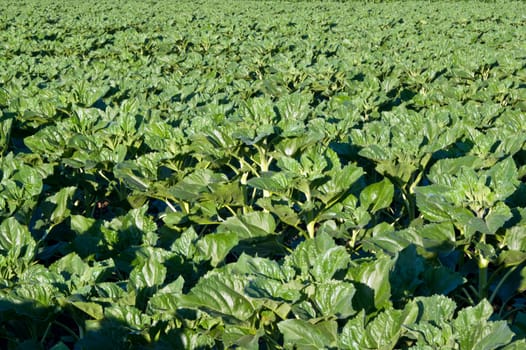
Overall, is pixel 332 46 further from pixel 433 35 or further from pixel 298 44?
pixel 433 35

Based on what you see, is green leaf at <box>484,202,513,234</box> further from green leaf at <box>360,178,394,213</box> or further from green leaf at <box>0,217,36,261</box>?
green leaf at <box>0,217,36,261</box>

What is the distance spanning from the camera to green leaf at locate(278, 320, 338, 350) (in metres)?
1.92

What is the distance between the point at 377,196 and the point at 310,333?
1.49 metres

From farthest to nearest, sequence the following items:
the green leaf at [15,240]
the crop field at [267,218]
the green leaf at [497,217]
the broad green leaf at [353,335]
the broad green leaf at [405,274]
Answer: the green leaf at [15,240] < the green leaf at [497,217] < the broad green leaf at [405,274] < the crop field at [267,218] < the broad green leaf at [353,335]

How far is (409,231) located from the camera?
9.16 ft

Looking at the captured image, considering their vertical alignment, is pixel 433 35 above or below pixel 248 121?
below

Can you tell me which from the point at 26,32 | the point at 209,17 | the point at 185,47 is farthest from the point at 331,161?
the point at 209,17

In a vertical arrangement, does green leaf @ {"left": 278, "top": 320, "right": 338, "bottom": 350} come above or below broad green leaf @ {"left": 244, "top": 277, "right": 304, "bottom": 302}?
below

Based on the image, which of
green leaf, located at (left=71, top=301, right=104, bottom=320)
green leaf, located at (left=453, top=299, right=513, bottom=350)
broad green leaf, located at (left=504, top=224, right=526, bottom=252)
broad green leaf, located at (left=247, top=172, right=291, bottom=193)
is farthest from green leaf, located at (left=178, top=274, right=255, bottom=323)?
broad green leaf, located at (left=504, top=224, right=526, bottom=252)

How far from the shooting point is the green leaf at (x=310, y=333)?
6.30ft

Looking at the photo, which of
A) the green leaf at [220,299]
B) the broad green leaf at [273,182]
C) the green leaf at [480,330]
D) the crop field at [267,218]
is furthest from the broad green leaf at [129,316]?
the broad green leaf at [273,182]

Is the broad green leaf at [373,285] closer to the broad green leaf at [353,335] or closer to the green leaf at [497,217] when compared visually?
the broad green leaf at [353,335]

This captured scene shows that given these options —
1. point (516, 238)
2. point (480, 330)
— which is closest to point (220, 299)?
point (480, 330)

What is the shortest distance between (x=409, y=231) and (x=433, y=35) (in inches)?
490
